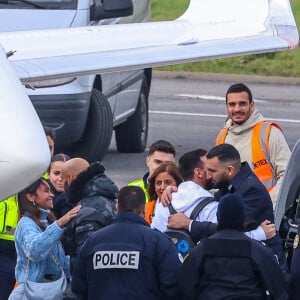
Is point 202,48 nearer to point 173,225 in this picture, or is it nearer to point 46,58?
point 46,58

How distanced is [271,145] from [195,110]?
11170 mm

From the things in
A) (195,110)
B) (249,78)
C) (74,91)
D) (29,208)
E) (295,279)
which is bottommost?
(249,78)

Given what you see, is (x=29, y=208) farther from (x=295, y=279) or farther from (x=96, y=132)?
(x=96, y=132)

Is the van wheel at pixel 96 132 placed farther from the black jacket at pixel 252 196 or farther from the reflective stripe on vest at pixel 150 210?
the black jacket at pixel 252 196

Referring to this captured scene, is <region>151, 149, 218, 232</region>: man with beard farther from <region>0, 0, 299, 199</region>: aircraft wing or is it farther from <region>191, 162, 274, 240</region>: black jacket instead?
<region>0, 0, 299, 199</region>: aircraft wing

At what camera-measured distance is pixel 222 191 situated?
866 centimetres

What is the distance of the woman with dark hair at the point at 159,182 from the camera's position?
893 cm

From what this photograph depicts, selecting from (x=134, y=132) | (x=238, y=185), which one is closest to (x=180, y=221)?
(x=238, y=185)

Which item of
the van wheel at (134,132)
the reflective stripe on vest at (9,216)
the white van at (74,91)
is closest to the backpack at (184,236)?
the reflective stripe on vest at (9,216)

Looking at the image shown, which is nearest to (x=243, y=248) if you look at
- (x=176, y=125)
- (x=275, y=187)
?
(x=275, y=187)

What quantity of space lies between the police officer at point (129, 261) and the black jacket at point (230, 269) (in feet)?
0.46

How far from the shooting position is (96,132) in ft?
47.5

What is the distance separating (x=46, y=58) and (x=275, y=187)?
1781 mm

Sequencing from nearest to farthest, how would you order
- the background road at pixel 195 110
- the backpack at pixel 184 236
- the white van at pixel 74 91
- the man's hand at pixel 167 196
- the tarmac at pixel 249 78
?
the backpack at pixel 184 236
the man's hand at pixel 167 196
the white van at pixel 74 91
the background road at pixel 195 110
the tarmac at pixel 249 78
